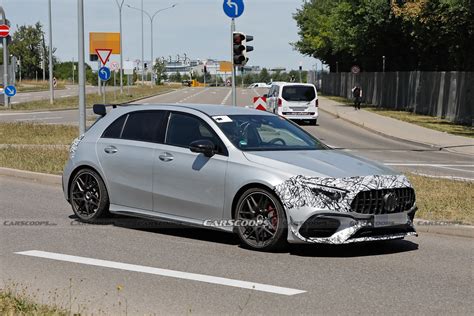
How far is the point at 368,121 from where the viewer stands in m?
38.7

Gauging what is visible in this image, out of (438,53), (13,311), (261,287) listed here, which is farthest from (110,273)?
(438,53)

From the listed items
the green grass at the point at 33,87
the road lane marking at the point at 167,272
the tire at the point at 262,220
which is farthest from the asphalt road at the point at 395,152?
the green grass at the point at 33,87

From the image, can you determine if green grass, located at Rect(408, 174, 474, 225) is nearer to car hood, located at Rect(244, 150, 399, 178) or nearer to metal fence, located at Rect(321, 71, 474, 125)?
car hood, located at Rect(244, 150, 399, 178)

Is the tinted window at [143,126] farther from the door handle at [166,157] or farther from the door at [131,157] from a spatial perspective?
the door handle at [166,157]

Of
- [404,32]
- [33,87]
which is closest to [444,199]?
[404,32]

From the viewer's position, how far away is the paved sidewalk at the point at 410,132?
1038 inches

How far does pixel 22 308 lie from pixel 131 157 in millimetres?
4054

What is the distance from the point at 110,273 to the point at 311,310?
210 cm

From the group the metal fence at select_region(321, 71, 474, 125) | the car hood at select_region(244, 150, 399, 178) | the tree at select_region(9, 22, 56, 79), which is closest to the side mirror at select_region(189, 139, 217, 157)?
the car hood at select_region(244, 150, 399, 178)

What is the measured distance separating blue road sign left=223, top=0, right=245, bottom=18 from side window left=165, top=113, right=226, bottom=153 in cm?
890

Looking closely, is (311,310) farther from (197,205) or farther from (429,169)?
(429,169)

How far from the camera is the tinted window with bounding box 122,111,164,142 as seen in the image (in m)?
9.20

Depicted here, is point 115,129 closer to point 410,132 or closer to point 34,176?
point 34,176

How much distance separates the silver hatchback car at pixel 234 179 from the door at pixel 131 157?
14mm
